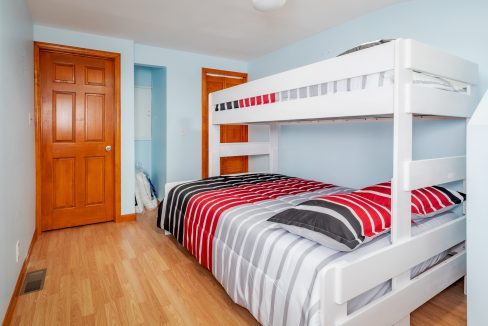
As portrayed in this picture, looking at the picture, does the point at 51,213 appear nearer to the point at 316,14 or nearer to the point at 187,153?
the point at 187,153

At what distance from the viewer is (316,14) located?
254 cm

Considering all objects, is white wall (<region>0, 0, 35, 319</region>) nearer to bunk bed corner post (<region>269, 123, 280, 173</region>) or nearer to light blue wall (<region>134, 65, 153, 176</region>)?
light blue wall (<region>134, 65, 153, 176</region>)

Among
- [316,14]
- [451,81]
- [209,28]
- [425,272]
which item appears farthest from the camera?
[209,28]

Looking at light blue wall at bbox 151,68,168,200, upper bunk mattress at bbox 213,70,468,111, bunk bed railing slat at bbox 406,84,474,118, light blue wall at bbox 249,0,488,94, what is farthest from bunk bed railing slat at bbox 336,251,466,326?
light blue wall at bbox 151,68,168,200

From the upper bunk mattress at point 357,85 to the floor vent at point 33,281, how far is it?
200 cm

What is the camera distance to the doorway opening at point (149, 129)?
152 inches

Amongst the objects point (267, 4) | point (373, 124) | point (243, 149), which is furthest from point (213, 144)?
point (373, 124)

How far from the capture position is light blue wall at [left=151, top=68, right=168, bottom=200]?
12.3 feet

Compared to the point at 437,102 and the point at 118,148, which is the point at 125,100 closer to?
the point at 118,148

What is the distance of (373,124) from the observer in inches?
99.7

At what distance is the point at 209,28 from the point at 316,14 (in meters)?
1.06

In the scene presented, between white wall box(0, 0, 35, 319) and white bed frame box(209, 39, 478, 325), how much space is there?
168 cm

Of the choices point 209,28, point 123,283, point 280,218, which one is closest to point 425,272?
point 280,218

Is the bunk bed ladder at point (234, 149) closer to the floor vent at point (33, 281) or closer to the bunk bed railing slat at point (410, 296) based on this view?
the floor vent at point (33, 281)
